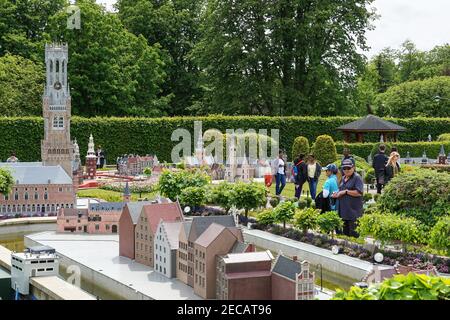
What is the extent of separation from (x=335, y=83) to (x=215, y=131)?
44.9 ft

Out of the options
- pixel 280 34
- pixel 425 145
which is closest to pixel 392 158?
pixel 425 145

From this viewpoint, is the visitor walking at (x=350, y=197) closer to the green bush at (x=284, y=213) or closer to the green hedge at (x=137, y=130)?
the green bush at (x=284, y=213)

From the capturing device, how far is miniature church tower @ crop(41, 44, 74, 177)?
2670 cm

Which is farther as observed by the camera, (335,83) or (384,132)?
(335,83)

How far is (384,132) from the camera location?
46.3 m

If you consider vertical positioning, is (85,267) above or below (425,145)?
below

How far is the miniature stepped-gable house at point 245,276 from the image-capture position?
12.9 metres

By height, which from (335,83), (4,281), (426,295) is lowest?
(4,281)

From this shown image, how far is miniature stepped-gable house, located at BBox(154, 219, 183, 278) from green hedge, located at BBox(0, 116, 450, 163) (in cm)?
2265

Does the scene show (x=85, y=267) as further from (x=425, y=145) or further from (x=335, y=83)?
(x=335, y=83)

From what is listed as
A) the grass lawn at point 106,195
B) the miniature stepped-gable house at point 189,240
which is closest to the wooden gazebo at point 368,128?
the grass lawn at point 106,195

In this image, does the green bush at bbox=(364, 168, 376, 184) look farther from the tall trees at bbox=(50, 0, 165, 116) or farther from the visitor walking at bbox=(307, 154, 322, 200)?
the tall trees at bbox=(50, 0, 165, 116)

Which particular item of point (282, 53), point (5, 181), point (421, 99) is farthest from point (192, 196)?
point (421, 99)

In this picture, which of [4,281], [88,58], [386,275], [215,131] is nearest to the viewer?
[386,275]
